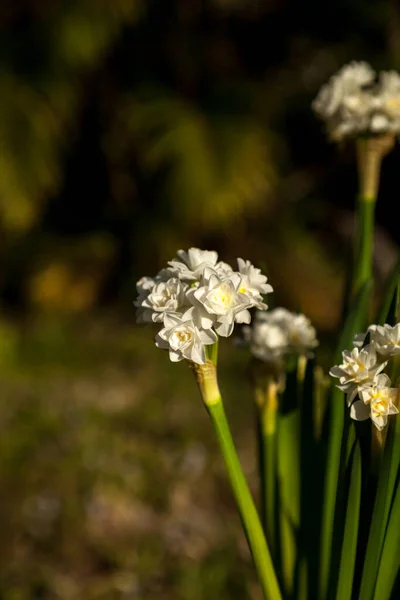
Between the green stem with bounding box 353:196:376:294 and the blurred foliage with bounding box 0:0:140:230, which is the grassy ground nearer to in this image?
the green stem with bounding box 353:196:376:294

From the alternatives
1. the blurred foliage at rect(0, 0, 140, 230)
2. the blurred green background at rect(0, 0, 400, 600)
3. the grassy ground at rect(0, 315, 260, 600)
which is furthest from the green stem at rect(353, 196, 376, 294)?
the blurred foliage at rect(0, 0, 140, 230)

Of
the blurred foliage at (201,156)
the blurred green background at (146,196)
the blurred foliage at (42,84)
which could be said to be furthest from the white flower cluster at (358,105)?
the blurred foliage at (42,84)

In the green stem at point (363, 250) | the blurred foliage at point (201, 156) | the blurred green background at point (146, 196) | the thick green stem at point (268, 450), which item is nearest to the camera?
the thick green stem at point (268, 450)

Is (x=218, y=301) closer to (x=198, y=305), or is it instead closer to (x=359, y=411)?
(x=198, y=305)

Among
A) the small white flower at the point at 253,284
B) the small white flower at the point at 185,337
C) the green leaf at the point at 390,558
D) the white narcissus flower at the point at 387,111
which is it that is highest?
the white narcissus flower at the point at 387,111

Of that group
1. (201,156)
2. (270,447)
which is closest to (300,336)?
(270,447)

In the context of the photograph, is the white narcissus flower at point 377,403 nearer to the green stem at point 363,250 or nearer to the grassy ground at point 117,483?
the green stem at point 363,250

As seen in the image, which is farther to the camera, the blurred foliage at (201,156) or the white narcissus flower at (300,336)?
the blurred foliage at (201,156)
